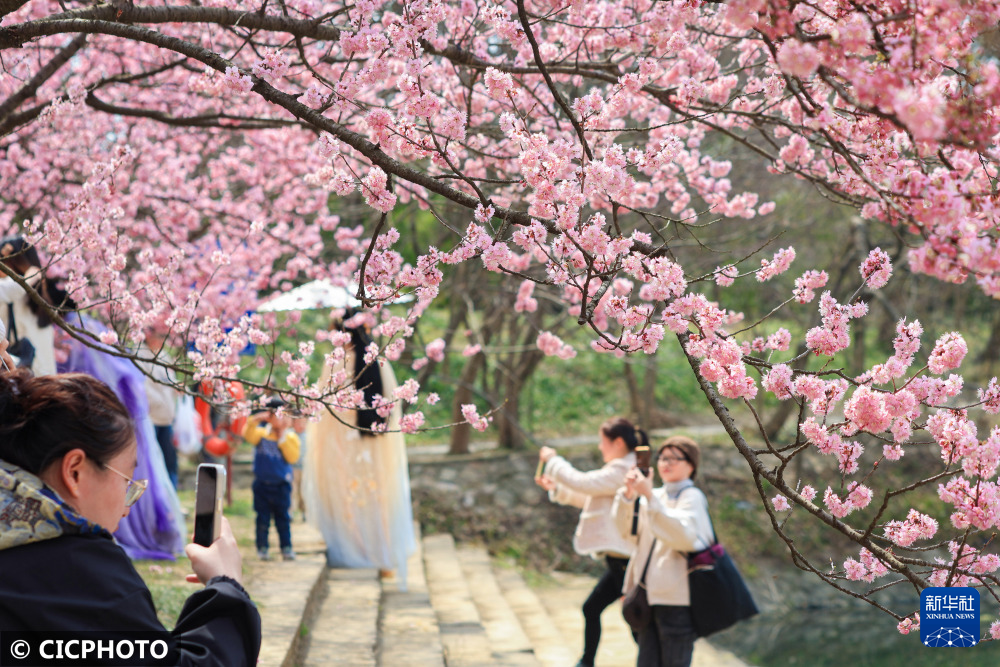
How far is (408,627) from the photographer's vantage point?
540cm

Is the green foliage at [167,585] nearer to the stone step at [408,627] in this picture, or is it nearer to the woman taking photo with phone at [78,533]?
the stone step at [408,627]

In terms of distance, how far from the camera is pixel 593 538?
16.7 feet

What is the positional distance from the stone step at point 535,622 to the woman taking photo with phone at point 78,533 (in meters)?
4.37

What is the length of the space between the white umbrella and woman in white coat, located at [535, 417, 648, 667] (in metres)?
2.73

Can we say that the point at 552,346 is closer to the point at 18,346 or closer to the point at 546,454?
the point at 546,454

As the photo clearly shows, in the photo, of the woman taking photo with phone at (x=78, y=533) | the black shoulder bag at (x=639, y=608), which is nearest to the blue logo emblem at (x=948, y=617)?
the woman taking photo with phone at (x=78, y=533)

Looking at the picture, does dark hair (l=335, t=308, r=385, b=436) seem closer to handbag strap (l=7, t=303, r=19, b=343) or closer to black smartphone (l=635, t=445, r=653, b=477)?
handbag strap (l=7, t=303, r=19, b=343)

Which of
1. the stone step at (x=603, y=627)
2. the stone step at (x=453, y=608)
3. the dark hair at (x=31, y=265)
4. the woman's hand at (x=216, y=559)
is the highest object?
the dark hair at (x=31, y=265)

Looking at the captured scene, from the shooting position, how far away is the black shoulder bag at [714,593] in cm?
402

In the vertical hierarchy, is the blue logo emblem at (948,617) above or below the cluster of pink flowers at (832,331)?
below

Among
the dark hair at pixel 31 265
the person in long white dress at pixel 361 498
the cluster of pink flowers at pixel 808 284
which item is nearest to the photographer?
the cluster of pink flowers at pixel 808 284

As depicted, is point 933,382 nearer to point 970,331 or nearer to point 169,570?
point 169,570

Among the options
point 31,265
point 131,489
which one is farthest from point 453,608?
point 131,489

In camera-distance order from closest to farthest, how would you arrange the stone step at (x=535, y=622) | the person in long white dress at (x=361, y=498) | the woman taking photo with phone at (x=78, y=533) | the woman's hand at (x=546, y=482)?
the woman taking photo with phone at (x=78, y=533) < the woman's hand at (x=546, y=482) < the stone step at (x=535, y=622) < the person in long white dress at (x=361, y=498)
